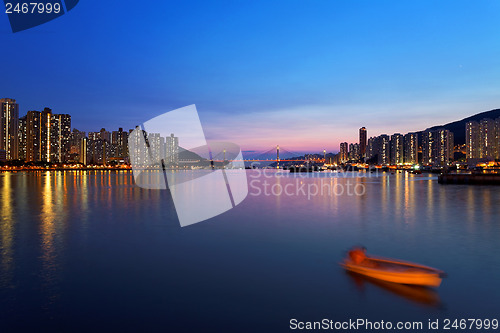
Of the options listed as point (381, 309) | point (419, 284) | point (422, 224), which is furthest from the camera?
point (422, 224)

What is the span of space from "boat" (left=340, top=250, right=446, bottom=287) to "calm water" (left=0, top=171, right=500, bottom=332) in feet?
1.07

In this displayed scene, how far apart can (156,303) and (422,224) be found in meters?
17.7

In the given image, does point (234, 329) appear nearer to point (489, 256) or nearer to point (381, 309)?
point (381, 309)

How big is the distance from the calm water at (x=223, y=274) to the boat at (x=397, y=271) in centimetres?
33

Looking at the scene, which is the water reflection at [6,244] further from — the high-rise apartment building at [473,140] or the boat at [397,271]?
the high-rise apartment building at [473,140]

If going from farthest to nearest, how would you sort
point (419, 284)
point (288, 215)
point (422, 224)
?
point (288, 215) < point (422, 224) < point (419, 284)

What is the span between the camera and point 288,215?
85.0ft

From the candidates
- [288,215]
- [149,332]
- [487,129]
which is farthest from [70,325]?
[487,129]

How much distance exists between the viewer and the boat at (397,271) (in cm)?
988
